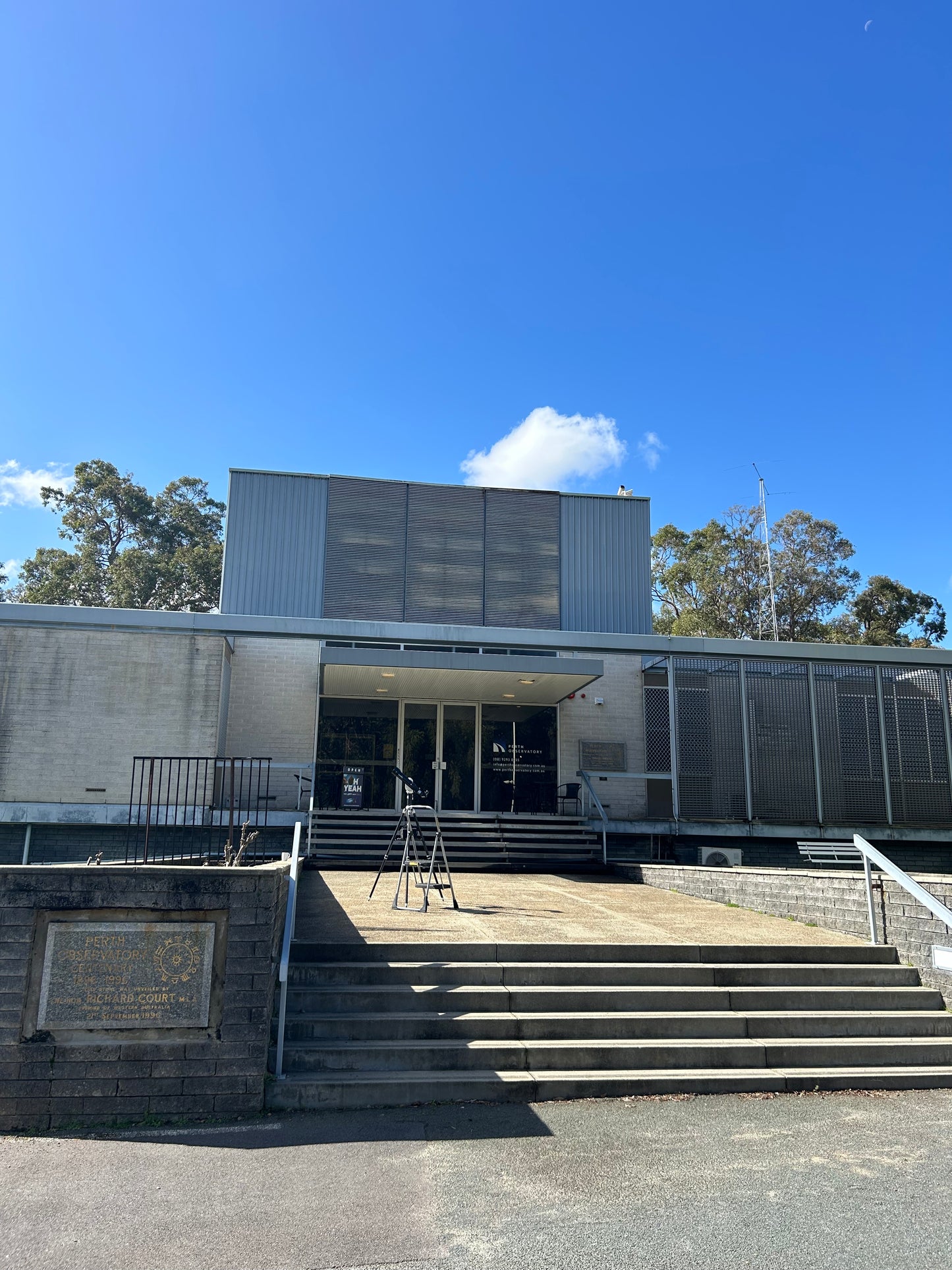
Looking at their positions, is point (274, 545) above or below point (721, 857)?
above

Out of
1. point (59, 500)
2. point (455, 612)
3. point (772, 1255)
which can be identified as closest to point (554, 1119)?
point (772, 1255)

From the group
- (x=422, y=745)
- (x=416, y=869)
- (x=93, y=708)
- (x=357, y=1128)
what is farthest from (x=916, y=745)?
(x=357, y=1128)

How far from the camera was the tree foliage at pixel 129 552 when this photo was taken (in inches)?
1442

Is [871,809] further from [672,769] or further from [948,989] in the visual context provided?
[948,989]

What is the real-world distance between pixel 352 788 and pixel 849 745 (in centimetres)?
921

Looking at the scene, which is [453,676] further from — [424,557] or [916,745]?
[916,745]

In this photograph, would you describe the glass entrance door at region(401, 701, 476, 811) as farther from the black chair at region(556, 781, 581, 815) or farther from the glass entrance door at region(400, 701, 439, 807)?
the black chair at region(556, 781, 581, 815)

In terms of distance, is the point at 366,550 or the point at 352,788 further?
the point at 366,550

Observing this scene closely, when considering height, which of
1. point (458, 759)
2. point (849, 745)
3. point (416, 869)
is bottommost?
point (416, 869)

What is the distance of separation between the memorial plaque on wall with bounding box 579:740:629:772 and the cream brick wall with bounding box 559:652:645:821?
0.26ft

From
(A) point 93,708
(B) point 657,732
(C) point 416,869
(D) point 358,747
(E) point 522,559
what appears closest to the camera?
(C) point 416,869

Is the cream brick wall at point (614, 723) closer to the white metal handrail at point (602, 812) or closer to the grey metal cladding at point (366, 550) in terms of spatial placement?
the white metal handrail at point (602, 812)

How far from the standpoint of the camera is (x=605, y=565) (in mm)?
20969

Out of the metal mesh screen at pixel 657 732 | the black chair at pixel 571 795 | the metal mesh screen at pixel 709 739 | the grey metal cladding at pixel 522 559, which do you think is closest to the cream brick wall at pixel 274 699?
the black chair at pixel 571 795
